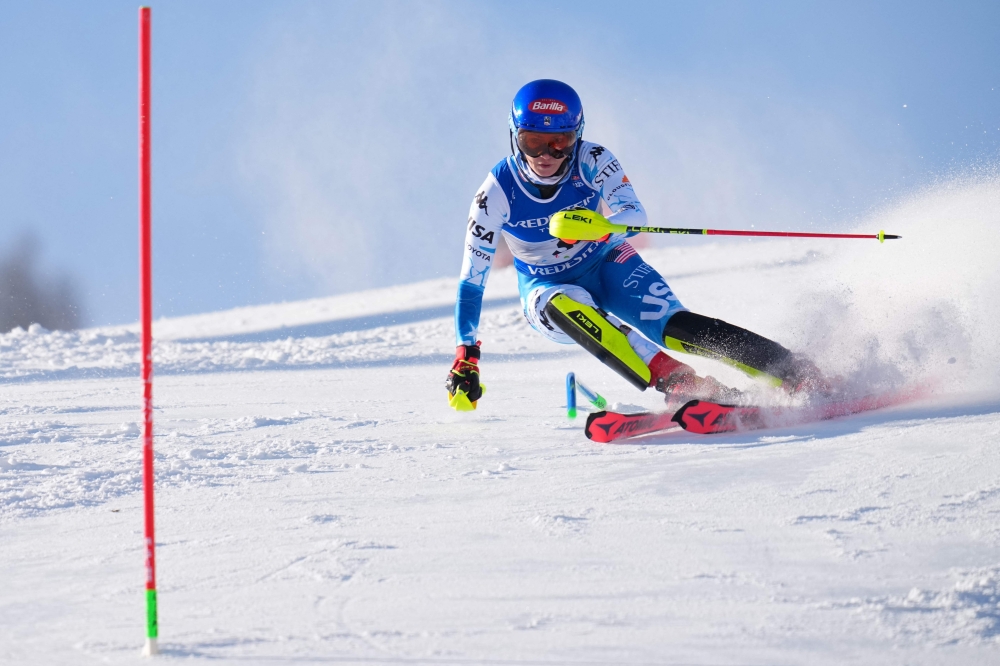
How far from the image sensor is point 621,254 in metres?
4.86

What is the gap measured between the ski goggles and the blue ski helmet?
1.3 inches

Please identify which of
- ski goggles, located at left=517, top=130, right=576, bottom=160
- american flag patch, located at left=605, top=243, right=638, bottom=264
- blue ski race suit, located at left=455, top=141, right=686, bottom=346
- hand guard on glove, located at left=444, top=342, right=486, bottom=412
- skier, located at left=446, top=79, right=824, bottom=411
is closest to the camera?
skier, located at left=446, top=79, right=824, bottom=411

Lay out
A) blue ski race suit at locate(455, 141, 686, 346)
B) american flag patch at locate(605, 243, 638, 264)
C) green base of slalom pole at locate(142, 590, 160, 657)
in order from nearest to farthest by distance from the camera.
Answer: green base of slalom pole at locate(142, 590, 160, 657) → blue ski race suit at locate(455, 141, 686, 346) → american flag patch at locate(605, 243, 638, 264)

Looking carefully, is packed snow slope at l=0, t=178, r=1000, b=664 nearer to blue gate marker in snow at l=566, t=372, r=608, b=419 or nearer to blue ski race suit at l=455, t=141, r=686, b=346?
blue gate marker in snow at l=566, t=372, r=608, b=419

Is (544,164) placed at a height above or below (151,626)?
above

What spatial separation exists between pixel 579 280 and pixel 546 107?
93 centimetres

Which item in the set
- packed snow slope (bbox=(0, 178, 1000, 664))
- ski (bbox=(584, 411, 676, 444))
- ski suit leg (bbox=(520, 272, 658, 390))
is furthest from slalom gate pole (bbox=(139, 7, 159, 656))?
ski suit leg (bbox=(520, 272, 658, 390))

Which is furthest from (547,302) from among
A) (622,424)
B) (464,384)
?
(622,424)

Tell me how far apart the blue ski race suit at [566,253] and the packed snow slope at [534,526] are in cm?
61

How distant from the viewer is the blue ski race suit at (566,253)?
4.59 m

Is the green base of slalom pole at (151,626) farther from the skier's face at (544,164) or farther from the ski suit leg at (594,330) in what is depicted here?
the skier's face at (544,164)

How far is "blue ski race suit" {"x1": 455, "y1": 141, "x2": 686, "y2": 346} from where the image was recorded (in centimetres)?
459

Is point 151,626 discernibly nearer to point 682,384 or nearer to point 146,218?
point 146,218

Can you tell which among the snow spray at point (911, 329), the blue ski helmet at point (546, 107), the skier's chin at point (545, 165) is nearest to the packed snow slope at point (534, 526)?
the snow spray at point (911, 329)
